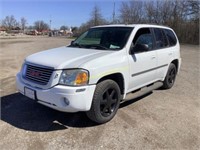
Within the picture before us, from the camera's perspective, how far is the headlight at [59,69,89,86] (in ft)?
12.6

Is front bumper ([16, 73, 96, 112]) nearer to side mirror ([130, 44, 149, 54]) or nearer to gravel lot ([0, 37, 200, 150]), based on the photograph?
gravel lot ([0, 37, 200, 150])

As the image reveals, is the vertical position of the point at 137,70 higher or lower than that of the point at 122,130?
higher

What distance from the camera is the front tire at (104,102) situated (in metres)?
4.10

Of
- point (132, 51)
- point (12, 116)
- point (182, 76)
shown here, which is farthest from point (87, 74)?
point (182, 76)

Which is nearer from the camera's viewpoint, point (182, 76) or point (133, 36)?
point (133, 36)

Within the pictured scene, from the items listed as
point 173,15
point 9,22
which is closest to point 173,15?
point 173,15

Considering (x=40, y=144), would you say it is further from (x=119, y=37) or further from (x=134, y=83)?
(x=119, y=37)

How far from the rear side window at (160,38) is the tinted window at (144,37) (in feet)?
1.02

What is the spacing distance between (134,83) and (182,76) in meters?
4.53

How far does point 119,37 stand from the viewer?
5.08 m

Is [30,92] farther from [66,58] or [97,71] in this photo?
[97,71]

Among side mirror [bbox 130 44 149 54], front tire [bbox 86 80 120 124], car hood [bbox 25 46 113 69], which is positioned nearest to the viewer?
car hood [bbox 25 46 113 69]

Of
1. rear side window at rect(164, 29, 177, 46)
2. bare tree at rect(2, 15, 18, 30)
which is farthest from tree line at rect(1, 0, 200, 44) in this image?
bare tree at rect(2, 15, 18, 30)

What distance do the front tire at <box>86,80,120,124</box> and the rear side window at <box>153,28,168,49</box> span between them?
2087 millimetres
